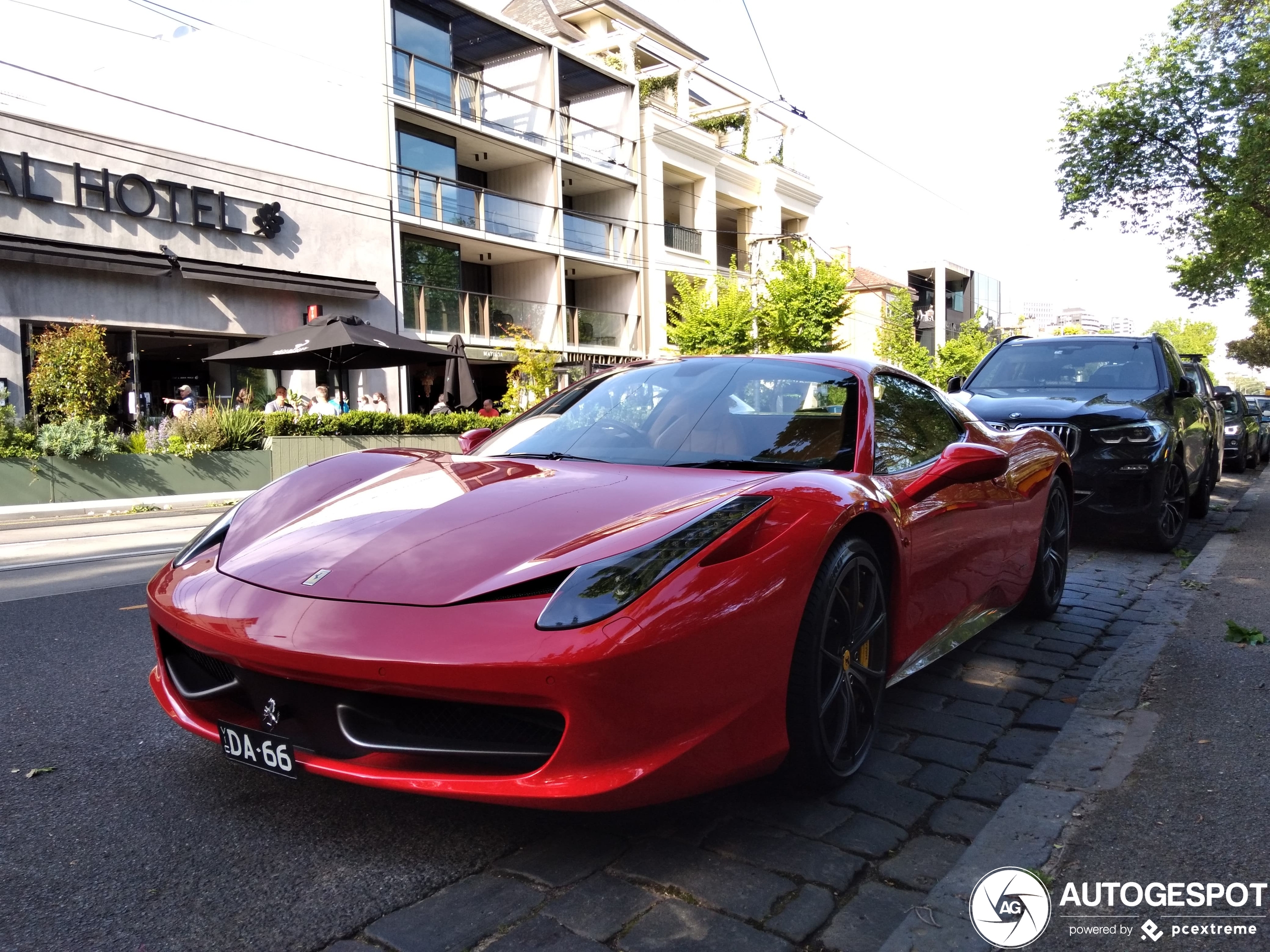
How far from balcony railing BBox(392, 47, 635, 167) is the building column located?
132 feet

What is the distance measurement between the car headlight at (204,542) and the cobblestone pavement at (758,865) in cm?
132

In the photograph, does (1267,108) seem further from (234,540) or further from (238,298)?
(238,298)

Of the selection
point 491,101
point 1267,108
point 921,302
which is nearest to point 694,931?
point 1267,108

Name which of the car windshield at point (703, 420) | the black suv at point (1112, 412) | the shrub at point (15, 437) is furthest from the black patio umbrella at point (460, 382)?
the car windshield at point (703, 420)

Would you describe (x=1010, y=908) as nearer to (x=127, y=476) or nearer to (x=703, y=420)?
(x=703, y=420)

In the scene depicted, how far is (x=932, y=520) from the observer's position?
10.5 ft

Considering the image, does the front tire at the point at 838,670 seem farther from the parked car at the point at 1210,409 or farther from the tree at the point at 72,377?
the tree at the point at 72,377

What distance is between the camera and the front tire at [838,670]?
2.41 metres

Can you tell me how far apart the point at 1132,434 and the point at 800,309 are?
21208 mm

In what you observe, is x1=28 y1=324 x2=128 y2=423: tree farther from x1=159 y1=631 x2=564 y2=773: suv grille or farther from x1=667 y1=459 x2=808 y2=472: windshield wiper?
x1=159 y1=631 x2=564 y2=773: suv grille

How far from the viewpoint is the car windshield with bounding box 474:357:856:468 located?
3.07 m

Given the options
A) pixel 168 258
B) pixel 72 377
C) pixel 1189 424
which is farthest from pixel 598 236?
pixel 1189 424

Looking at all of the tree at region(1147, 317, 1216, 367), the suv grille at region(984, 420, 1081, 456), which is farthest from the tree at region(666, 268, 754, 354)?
the tree at region(1147, 317, 1216, 367)

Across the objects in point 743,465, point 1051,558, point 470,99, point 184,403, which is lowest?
point 1051,558
